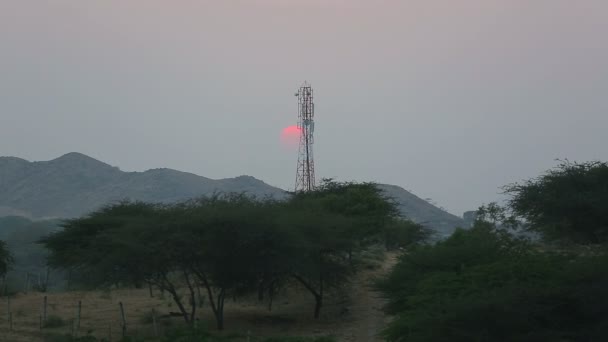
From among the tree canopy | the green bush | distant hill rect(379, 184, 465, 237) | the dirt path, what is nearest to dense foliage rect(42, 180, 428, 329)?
the dirt path

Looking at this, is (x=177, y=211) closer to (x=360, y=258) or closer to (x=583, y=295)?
(x=360, y=258)

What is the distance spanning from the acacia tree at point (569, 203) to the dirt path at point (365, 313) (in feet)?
22.8

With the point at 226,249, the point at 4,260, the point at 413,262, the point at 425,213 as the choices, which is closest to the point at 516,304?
the point at 413,262

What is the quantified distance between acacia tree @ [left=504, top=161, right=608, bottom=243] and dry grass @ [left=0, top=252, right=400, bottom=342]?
8.55 m

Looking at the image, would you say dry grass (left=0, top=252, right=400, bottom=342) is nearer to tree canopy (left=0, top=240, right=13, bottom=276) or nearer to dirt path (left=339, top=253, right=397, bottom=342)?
dirt path (left=339, top=253, right=397, bottom=342)

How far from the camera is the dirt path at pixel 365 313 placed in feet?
102

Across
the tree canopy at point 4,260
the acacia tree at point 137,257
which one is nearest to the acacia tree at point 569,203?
the acacia tree at point 137,257

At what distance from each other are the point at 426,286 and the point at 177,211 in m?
15.6

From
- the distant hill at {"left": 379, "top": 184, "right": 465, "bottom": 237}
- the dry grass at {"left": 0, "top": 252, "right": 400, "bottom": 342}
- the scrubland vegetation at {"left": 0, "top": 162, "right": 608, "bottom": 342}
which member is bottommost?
the dry grass at {"left": 0, "top": 252, "right": 400, "bottom": 342}

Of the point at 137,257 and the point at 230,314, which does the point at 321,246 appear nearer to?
the point at 230,314

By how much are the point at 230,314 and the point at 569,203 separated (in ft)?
53.0

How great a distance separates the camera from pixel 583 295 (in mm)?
18438

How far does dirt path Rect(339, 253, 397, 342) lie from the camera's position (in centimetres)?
3109

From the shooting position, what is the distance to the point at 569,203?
1407 inches
